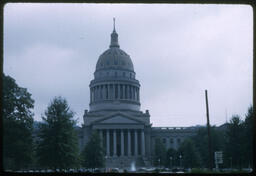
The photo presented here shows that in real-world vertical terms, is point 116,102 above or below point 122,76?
below

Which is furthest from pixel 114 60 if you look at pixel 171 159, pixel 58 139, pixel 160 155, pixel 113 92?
pixel 58 139

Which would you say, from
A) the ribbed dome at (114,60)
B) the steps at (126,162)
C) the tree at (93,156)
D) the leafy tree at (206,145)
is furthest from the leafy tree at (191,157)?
the ribbed dome at (114,60)

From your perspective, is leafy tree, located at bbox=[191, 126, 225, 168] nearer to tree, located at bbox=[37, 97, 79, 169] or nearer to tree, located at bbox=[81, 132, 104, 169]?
tree, located at bbox=[81, 132, 104, 169]

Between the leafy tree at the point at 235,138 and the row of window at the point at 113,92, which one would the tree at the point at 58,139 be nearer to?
the leafy tree at the point at 235,138

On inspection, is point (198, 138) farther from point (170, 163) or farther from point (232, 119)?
point (232, 119)

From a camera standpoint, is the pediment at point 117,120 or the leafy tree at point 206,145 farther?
the pediment at point 117,120

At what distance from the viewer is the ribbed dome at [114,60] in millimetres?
118562

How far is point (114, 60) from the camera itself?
392 ft

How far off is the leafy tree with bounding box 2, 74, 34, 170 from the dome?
265ft

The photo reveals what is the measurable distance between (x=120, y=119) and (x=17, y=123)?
6625 cm

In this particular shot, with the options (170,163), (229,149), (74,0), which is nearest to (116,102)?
(170,163)

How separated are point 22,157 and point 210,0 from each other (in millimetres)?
32204

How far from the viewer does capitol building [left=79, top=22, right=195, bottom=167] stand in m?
98.7

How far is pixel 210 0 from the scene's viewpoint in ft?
16.7
